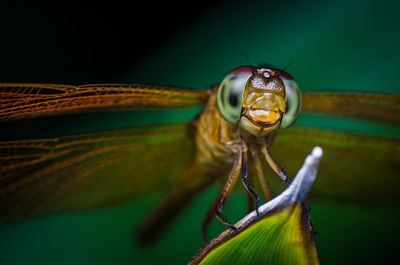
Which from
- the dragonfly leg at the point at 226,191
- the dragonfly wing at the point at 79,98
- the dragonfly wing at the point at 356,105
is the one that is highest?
the dragonfly wing at the point at 79,98

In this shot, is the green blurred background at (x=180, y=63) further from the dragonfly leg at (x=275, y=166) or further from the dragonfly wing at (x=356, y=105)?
the dragonfly leg at (x=275, y=166)

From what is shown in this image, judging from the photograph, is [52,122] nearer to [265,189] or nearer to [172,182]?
[172,182]

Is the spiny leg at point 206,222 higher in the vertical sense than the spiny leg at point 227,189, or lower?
lower

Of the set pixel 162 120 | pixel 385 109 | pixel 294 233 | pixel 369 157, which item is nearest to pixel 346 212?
pixel 369 157

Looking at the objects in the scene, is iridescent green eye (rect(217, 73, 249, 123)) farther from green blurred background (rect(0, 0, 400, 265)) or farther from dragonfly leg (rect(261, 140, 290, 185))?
green blurred background (rect(0, 0, 400, 265))

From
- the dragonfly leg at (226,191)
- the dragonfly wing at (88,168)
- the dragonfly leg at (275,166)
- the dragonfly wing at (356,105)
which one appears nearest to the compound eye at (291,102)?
the dragonfly leg at (275,166)

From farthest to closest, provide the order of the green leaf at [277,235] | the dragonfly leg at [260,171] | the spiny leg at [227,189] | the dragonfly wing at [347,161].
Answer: the dragonfly wing at [347,161], the dragonfly leg at [260,171], the spiny leg at [227,189], the green leaf at [277,235]

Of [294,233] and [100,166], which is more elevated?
[100,166]

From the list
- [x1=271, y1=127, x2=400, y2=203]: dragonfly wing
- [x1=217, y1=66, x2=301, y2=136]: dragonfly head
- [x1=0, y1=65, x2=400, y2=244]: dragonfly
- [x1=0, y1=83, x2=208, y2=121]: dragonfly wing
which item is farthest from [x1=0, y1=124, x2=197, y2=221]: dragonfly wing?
[x1=217, y1=66, x2=301, y2=136]: dragonfly head

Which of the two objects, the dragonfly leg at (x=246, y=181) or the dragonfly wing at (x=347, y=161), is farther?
the dragonfly wing at (x=347, y=161)
